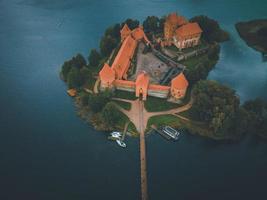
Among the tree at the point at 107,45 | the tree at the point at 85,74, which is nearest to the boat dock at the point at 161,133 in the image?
the tree at the point at 85,74

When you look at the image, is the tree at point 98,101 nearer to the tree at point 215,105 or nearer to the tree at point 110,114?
the tree at point 110,114

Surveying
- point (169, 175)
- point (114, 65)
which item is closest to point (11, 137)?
point (114, 65)

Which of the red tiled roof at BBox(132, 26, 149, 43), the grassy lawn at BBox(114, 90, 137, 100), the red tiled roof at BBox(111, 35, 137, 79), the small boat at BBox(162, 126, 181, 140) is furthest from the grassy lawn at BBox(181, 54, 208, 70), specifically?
the small boat at BBox(162, 126, 181, 140)

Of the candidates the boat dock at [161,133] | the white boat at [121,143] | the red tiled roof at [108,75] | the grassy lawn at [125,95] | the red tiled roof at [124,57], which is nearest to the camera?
the white boat at [121,143]

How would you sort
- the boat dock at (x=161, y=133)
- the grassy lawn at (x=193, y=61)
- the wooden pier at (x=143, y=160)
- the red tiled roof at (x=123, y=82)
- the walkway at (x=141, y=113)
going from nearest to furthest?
the wooden pier at (x=143, y=160)
the boat dock at (x=161, y=133)
the walkway at (x=141, y=113)
the red tiled roof at (x=123, y=82)
the grassy lawn at (x=193, y=61)

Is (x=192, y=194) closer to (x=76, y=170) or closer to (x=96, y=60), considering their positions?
(x=76, y=170)
